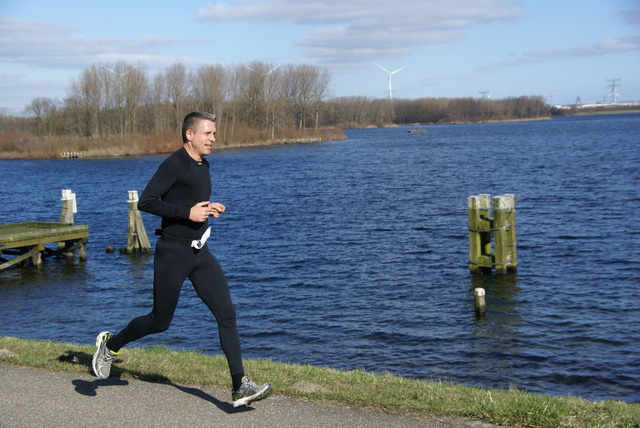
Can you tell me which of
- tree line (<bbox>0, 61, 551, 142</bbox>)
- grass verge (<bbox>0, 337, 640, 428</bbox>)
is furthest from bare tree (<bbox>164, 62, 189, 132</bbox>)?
grass verge (<bbox>0, 337, 640, 428</bbox>)

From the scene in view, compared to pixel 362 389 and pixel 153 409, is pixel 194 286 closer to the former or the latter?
pixel 153 409

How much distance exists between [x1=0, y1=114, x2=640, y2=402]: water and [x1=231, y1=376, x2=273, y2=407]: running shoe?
17.5 feet

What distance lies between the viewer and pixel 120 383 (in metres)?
6.74

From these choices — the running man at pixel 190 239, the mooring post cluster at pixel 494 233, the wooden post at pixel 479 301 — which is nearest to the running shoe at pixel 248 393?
the running man at pixel 190 239

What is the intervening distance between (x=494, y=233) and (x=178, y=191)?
15445mm

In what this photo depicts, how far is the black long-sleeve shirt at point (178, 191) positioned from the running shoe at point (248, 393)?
1332mm

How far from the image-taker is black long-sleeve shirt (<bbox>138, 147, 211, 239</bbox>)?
232 inches

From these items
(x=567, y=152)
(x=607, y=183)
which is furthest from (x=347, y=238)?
(x=567, y=152)

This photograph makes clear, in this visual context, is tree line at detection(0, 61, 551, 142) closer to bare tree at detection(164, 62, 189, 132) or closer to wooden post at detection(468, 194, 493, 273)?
bare tree at detection(164, 62, 189, 132)

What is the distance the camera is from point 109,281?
22.7 meters

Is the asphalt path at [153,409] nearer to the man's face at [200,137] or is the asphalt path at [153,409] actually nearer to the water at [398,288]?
the man's face at [200,137]

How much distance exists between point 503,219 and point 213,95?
322ft

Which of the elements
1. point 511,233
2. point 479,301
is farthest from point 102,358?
point 511,233

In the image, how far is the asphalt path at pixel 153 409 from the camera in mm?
5652
